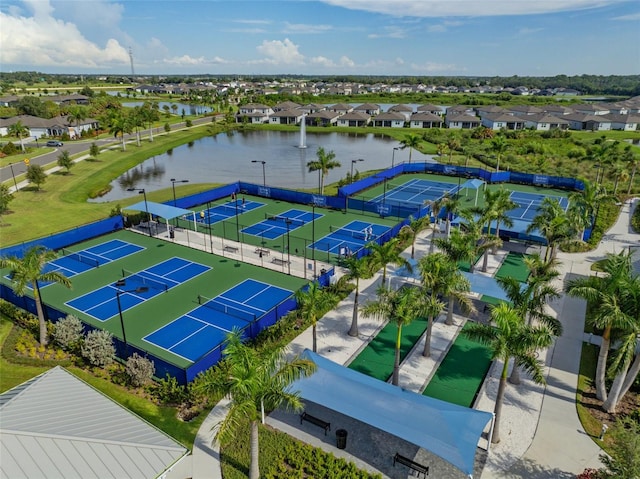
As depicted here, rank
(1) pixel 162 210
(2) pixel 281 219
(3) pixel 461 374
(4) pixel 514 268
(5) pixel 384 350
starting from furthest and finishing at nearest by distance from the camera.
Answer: (2) pixel 281 219
(1) pixel 162 210
(4) pixel 514 268
(5) pixel 384 350
(3) pixel 461 374

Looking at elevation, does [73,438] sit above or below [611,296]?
below

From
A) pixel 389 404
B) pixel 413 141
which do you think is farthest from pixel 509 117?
pixel 389 404

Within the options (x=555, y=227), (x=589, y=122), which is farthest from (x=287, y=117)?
(x=555, y=227)

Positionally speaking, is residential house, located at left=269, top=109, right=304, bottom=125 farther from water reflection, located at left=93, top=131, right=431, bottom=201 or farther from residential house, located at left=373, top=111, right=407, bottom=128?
residential house, located at left=373, top=111, right=407, bottom=128

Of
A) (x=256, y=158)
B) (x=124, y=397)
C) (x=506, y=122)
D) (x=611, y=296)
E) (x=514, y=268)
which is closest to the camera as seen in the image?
(x=611, y=296)

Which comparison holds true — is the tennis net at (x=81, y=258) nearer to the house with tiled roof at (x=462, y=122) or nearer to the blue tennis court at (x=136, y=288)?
the blue tennis court at (x=136, y=288)

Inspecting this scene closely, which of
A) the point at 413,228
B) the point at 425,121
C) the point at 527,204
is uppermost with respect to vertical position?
the point at 425,121

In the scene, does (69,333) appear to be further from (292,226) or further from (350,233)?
(350,233)

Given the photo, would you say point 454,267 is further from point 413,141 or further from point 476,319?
point 413,141
